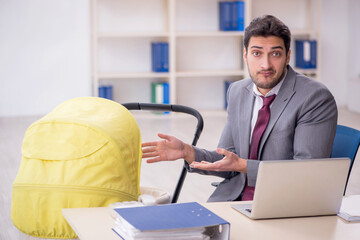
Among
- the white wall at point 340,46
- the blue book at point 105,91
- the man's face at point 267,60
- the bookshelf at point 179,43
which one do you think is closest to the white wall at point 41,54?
the bookshelf at point 179,43

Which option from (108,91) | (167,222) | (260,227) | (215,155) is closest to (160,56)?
(108,91)

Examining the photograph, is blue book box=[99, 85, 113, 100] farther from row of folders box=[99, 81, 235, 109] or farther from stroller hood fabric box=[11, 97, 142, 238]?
stroller hood fabric box=[11, 97, 142, 238]

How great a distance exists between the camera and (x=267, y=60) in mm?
2182

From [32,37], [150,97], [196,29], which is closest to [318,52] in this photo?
[196,29]

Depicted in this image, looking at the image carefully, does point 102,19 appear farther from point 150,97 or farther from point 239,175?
point 239,175

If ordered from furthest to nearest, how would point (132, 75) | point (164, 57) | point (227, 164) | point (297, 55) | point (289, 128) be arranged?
point (297, 55) < point (164, 57) < point (132, 75) < point (289, 128) < point (227, 164)

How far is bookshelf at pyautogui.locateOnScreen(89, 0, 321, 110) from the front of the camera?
6.99m

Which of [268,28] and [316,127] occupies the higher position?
[268,28]

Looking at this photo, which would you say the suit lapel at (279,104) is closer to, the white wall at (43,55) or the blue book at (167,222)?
the blue book at (167,222)

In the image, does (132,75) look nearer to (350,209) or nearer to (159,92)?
(159,92)

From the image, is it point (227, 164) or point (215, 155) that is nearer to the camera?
point (227, 164)

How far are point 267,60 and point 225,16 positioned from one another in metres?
4.94

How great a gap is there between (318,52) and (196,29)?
1589 millimetres

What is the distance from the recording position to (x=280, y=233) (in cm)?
157
